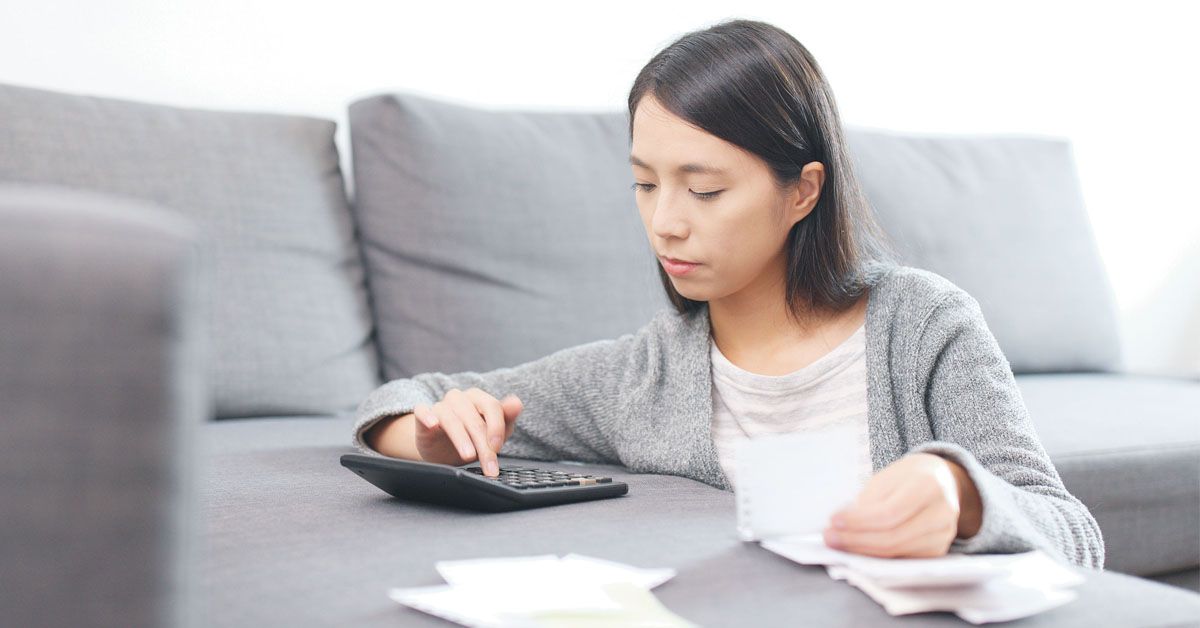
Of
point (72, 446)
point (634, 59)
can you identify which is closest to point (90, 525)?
point (72, 446)

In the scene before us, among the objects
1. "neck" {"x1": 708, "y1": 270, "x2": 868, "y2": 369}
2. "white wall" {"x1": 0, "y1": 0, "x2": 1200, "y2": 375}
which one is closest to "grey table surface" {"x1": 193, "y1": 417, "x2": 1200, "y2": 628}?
"neck" {"x1": 708, "y1": 270, "x2": 868, "y2": 369}

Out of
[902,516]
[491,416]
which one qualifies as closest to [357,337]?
[491,416]

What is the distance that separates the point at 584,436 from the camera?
121 centimetres

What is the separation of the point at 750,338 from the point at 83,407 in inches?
32.1

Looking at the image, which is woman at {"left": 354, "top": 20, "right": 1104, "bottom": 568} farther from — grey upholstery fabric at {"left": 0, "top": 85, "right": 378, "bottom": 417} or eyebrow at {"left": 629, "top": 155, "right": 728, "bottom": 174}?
grey upholstery fabric at {"left": 0, "top": 85, "right": 378, "bottom": 417}

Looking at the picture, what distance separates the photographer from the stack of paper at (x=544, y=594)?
1.81 feet

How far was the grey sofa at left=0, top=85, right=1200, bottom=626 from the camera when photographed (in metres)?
0.43

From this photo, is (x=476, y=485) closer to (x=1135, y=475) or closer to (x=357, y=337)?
(x=357, y=337)

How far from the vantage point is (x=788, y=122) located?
107cm

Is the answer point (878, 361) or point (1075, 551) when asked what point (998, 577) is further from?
point (878, 361)

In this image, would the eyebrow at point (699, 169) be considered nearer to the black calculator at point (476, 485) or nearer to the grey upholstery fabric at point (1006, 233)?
the black calculator at point (476, 485)

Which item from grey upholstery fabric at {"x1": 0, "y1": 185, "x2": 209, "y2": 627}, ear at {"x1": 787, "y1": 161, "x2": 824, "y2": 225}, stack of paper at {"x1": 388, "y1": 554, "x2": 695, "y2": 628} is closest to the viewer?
grey upholstery fabric at {"x1": 0, "y1": 185, "x2": 209, "y2": 627}

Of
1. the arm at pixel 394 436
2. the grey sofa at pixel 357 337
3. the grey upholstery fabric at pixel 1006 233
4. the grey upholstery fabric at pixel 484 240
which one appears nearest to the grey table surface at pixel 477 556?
the grey sofa at pixel 357 337

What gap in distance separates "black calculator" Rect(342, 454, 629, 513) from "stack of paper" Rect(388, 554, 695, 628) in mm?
163
